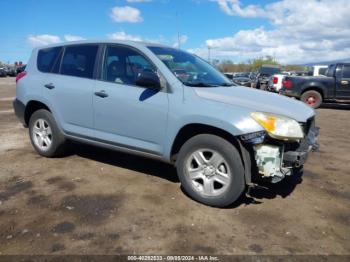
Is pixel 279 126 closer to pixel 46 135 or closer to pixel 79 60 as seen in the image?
pixel 79 60

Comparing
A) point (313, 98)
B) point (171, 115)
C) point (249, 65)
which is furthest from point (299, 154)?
point (249, 65)

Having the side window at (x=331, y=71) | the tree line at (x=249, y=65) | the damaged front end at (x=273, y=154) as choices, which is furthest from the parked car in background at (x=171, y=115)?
the tree line at (x=249, y=65)

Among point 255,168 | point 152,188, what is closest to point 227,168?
point 255,168

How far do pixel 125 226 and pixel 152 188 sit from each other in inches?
42.9

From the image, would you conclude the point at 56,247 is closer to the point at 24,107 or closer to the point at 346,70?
the point at 24,107

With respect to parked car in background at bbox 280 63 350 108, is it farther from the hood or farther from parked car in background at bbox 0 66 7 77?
parked car in background at bbox 0 66 7 77

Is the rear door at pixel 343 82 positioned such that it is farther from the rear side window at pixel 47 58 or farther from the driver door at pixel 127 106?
the rear side window at pixel 47 58

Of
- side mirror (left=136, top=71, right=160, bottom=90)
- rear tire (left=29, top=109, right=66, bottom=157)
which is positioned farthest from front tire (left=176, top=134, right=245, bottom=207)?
rear tire (left=29, top=109, right=66, bottom=157)

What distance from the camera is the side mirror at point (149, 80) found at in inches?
164

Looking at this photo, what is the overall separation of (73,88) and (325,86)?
11722 mm

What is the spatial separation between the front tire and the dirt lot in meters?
0.15

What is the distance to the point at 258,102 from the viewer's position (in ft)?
12.9

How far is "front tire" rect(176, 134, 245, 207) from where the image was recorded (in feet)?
12.3

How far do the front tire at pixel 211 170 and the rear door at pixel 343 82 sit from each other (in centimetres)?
1184
